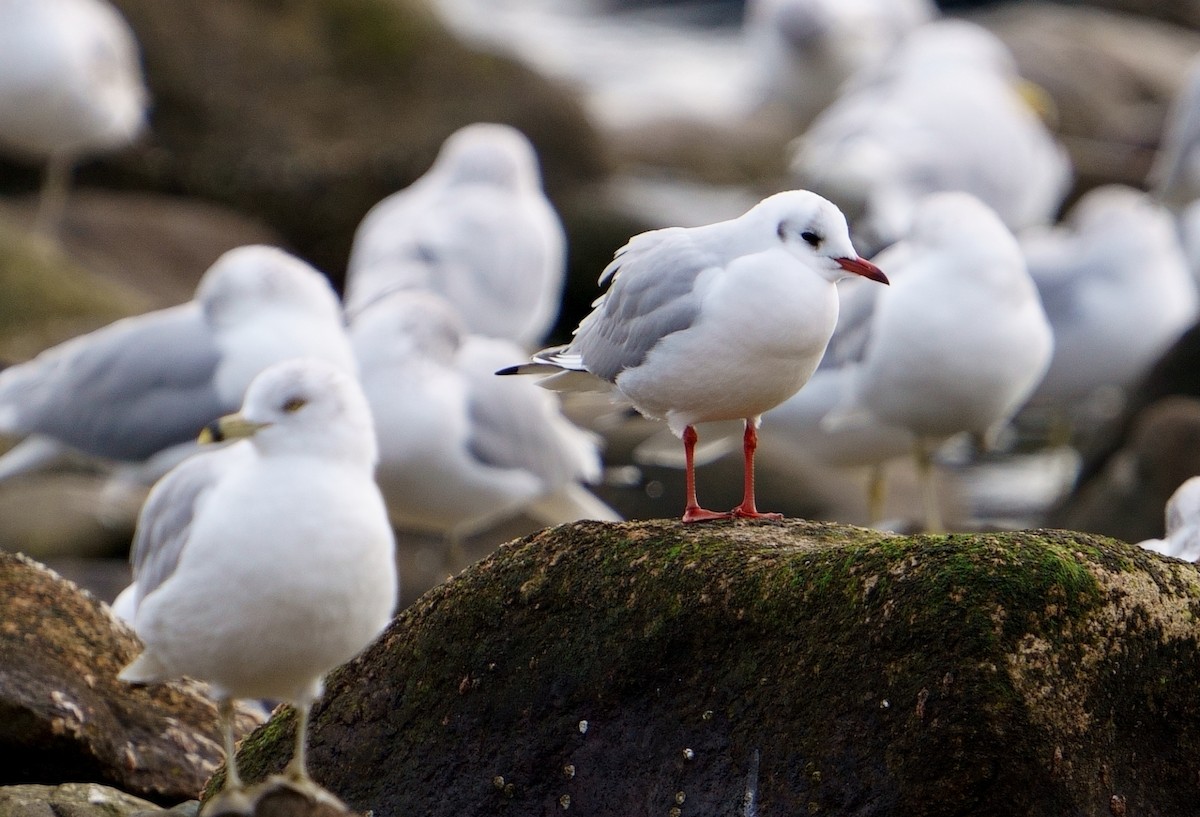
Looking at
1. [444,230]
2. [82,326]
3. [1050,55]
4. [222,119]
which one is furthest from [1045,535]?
[1050,55]

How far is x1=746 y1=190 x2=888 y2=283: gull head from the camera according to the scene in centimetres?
477

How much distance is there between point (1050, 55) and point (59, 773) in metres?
18.3

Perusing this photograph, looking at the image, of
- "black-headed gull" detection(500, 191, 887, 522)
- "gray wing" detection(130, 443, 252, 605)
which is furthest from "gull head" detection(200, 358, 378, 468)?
"black-headed gull" detection(500, 191, 887, 522)

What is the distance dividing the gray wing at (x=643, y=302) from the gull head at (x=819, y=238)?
230 millimetres

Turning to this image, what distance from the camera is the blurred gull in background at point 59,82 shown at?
13.3 m

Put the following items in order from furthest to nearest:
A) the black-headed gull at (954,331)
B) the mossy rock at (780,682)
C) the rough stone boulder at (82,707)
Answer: the black-headed gull at (954,331), the rough stone boulder at (82,707), the mossy rock at (780,682)

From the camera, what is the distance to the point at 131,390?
8359mm

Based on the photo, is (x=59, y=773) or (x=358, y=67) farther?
(x=358, y=67)

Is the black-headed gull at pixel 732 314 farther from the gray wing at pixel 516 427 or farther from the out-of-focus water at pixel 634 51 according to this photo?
the out-of-focus water at pixel 634 51

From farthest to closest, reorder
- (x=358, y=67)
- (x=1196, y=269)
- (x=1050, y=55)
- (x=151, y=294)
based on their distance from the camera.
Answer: (x=1050, y=55)
(x=358, y=67)
(x=1196, y=269)
(x=151, y=294)

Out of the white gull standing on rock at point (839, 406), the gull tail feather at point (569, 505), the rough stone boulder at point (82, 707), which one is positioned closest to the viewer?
the rough stone boulder at point (82, 707)

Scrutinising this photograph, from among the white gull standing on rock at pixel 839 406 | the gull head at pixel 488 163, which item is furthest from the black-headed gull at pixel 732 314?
the gull head at pixel 488 163

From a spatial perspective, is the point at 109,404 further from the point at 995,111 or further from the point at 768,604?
the point at 995,111

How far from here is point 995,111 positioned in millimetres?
15180
